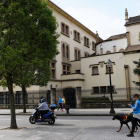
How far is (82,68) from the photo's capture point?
110 feet

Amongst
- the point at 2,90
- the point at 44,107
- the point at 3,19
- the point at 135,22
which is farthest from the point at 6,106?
the point at 135,22

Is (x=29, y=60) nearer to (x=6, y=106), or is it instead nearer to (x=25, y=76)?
(x=25, y=76)

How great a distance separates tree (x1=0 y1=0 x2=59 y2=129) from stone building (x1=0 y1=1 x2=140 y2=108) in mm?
13766

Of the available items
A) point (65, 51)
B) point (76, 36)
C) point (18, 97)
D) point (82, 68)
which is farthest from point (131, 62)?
point (18, 97)

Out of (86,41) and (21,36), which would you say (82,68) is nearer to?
(86,41)

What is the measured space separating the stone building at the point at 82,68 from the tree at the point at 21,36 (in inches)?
542

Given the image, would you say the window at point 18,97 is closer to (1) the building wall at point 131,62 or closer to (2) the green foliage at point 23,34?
(1) the building wall at point 131,62

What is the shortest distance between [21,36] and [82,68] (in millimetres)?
23145

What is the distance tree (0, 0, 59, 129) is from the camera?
1025 cm

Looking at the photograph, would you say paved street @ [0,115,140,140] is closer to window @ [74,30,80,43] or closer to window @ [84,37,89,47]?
window @ [74,30,80,43]

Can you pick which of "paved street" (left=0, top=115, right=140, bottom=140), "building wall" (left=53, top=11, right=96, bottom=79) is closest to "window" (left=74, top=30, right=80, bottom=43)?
"building wall" (left=53, top=11, right=96, bottom=79)

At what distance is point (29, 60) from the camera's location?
11617mm

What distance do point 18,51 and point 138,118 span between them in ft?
21.6

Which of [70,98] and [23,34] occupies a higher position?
[23,34]
